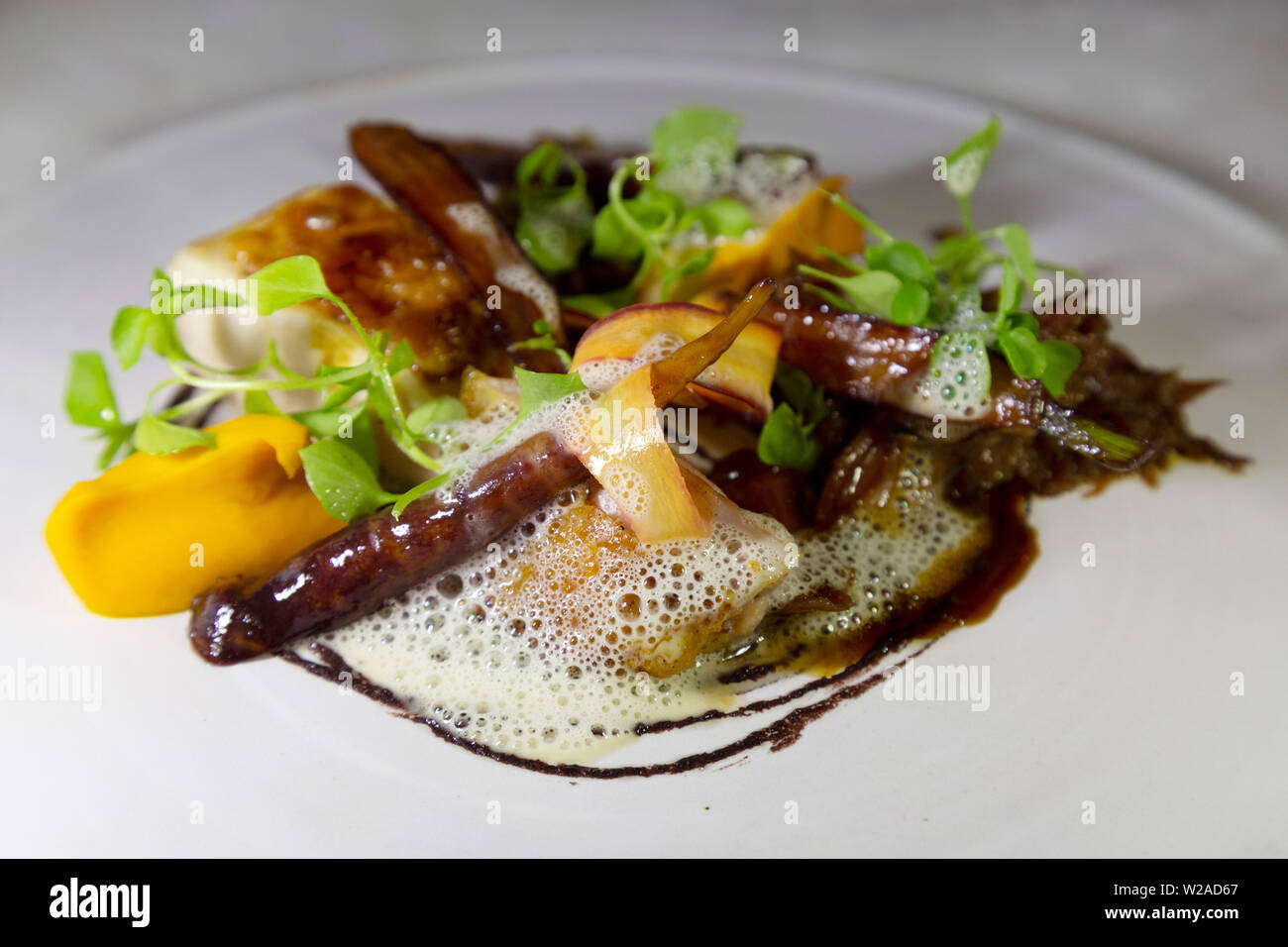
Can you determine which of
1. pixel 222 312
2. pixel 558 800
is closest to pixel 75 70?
pixel 222 312

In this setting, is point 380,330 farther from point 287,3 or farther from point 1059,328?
point 287,3

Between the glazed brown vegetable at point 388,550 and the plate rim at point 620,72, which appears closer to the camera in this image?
the glazed brown vegetable at point 388,550

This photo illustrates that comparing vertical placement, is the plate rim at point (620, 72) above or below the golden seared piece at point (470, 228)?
above

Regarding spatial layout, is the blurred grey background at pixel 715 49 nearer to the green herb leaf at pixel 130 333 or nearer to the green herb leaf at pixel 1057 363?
the green herb leaf at pixel 130 333

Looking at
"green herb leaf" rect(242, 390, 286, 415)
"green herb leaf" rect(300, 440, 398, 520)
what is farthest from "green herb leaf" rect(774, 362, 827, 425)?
"green herb leaf" rect(242, 390, 286, 415)

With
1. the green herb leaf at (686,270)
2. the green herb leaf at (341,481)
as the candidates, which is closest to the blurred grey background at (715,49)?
the green herb leaf at (686,270)

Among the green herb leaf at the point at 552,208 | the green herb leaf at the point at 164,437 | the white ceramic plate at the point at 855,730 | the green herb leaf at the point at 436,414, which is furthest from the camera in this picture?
the green herb leaf at the point at 552,208

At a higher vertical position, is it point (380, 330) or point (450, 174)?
point (450, 174)
